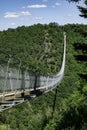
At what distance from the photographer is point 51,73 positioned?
469 feet

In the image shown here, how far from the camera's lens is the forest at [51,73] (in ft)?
112

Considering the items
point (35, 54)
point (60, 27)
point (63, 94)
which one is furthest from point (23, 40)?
point (63, 94)

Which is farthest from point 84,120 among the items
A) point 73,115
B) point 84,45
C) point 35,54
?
point 35,54

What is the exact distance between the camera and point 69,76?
439ft

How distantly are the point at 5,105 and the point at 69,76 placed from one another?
118636mm

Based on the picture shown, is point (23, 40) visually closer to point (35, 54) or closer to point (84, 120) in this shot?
point (35, 54)

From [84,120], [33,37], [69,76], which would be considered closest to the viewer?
[84,120]

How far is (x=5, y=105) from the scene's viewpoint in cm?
1556

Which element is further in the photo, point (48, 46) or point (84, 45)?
point (48, 46)

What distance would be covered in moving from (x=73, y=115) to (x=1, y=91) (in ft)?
107

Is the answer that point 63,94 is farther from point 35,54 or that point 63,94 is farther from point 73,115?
point 73,115

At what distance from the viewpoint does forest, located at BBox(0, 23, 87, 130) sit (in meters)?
34.0

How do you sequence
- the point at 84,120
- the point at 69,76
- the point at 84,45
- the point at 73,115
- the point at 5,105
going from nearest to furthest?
the point at 5,105 → the point at 84,45 → the point at 84,120 → the point at 73,115 → the point at 69,76

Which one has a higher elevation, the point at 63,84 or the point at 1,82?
the point at 1,82
